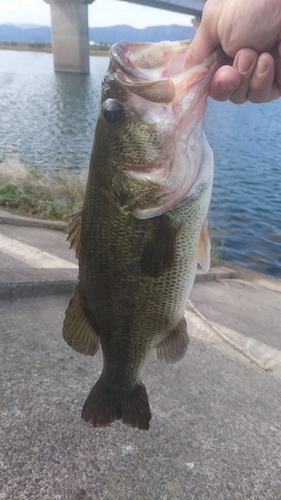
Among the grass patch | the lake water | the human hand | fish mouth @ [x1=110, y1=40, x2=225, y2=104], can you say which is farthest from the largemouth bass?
the lake water

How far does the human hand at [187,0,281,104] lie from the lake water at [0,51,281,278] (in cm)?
796

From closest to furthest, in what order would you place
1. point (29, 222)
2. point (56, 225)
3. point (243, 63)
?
point (243, 63) → point (29, 222) → point (56, 225)

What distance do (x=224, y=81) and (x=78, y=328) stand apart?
4.33 feet

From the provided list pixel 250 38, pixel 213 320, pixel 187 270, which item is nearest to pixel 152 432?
pixel 187 270

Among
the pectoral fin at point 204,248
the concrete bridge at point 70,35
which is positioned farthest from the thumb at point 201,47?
the concrete bridge at point 70,35

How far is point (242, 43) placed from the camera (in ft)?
6.44

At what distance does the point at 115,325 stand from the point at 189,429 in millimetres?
1485

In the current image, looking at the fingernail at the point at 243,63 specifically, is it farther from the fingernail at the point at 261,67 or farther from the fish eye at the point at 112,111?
the fish eye at the point at 112,111

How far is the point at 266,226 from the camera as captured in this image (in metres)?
12.2

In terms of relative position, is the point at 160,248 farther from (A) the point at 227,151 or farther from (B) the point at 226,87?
(A) the point at 227,151

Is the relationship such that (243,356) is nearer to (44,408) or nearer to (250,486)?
(250,486)

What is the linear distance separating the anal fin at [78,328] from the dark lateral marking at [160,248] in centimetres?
39

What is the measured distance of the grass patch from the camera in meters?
7.78

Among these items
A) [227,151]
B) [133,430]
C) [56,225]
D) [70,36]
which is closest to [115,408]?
[133,430]
